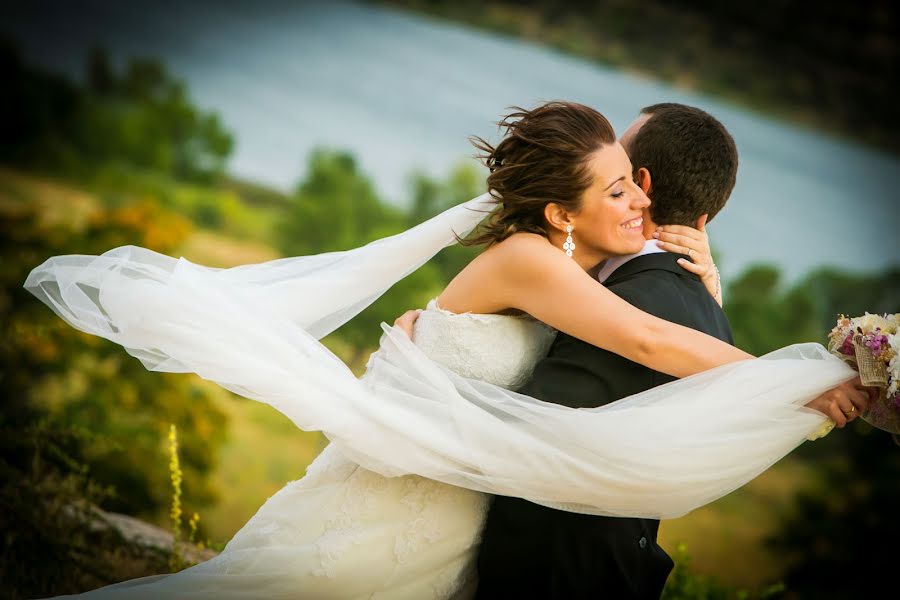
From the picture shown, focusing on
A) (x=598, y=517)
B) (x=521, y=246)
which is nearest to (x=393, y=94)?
(x=521, y=246)

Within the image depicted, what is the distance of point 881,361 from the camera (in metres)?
Result: 2.17

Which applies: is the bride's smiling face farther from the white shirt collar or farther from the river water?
the river water

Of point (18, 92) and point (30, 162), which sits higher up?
point (18, 92)

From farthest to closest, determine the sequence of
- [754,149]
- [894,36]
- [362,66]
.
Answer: [362,66] → [754,149] → [894,36]

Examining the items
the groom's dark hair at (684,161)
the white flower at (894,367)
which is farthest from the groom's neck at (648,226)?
the white flower at (894,367)

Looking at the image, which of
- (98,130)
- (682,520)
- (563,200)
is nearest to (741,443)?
(563,200)

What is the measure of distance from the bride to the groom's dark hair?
0.42 feet

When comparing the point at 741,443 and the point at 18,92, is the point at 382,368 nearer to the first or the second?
the point at 741,443

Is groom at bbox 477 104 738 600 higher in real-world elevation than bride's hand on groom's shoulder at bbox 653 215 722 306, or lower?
lower

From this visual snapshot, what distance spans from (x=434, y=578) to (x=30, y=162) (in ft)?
22.7

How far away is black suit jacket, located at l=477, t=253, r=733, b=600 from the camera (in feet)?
7.81

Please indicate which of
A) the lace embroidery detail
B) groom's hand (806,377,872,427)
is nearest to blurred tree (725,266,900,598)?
groom's hand (806,377,872,427)

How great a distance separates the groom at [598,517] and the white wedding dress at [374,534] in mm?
99

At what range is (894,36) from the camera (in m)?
6.41
